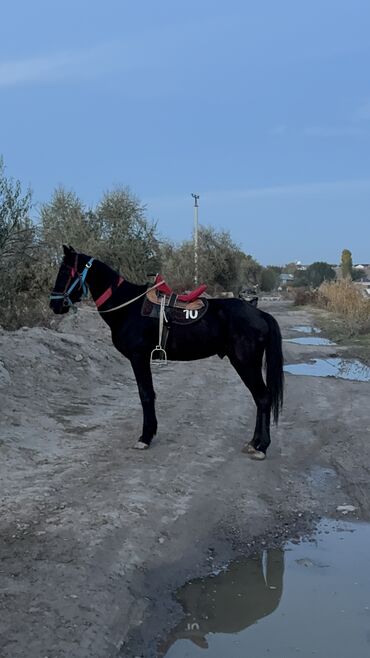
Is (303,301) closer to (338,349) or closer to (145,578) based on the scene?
(338,349)

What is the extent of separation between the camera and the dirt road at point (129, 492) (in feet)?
12.6

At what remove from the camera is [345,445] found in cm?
820

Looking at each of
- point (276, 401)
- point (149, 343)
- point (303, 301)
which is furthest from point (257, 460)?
point (303, 301)

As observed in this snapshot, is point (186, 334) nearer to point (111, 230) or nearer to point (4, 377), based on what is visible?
point (4, 377)

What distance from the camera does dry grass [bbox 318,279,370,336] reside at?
2656 centimetres

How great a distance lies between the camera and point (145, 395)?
25.1 feet

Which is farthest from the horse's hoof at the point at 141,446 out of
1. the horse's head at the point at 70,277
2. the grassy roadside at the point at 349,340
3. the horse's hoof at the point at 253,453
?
the grassy roadside at the point at 349,340

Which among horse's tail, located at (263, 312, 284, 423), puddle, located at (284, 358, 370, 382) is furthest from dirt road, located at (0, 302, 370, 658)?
puddle, located at (284, 358, 370, 382)

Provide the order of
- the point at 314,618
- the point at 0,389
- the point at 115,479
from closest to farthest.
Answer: the point at 314,618 < the point at 115,479 < the point at 0,389

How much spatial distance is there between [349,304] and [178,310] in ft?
92.7

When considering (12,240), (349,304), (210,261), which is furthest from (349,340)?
(210,261)

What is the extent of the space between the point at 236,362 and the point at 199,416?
2263 millimetres

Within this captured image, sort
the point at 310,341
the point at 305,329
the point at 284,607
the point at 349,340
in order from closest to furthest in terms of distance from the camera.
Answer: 1. the point at 284,607
2. the point at 349,340
3. the point at 310,341
4. the point at 305,329

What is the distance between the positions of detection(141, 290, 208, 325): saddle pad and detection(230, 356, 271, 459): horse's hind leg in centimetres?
70
